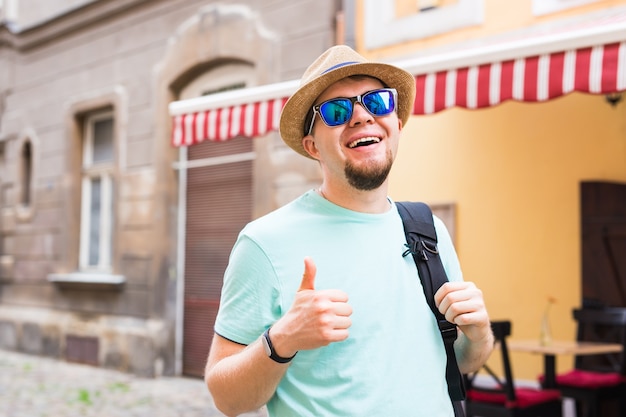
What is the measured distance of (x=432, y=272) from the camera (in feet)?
5.98

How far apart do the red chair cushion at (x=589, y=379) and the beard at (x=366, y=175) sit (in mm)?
4259

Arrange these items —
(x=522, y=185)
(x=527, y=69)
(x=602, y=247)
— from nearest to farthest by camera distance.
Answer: (x=527, y=69) → (x=602, y=247) → (x=522, y=185)

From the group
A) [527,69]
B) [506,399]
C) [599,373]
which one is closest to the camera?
[527,69]

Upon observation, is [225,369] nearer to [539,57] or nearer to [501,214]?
[539,57]

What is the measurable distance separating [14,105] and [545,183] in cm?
864

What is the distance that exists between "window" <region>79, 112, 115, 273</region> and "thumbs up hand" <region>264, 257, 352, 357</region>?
896cm

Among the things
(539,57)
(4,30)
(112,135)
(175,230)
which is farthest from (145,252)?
(539,57)

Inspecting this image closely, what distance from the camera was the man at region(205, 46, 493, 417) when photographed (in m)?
1.60

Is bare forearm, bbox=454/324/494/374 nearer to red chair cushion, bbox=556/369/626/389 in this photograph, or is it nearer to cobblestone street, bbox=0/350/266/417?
red chair cushion, bbox=556/369/626/389

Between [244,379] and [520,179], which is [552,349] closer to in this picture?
[520,179]

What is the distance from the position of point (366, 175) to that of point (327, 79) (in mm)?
263

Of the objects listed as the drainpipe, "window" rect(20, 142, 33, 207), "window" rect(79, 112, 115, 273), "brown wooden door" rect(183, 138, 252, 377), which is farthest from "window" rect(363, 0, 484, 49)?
"window" rect(20, 142, 33, 207)

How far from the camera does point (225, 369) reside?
1.67 meters

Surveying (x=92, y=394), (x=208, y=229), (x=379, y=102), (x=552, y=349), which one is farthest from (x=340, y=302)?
(x=208, y=229)
